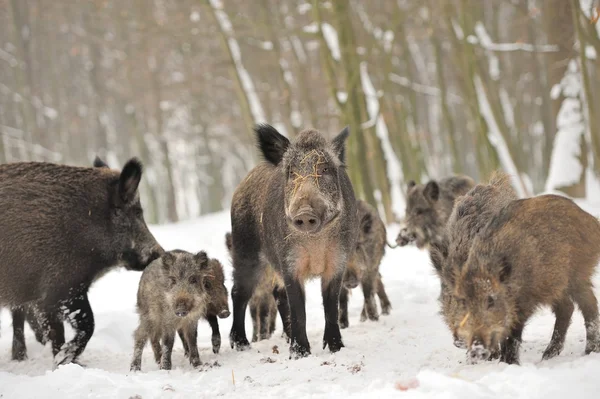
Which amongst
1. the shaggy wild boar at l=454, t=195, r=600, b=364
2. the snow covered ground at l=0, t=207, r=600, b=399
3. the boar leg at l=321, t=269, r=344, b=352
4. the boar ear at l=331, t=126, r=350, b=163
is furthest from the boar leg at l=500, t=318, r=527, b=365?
the boar ear at l=331, t=126, r=350, b=163

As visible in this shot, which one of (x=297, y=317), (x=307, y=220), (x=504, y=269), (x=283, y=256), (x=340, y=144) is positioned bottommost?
(x=297, y=317)

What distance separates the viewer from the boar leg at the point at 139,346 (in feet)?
22.4

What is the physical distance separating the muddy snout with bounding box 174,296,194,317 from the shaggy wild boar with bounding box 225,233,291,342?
1.20 m

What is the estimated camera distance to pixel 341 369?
5.57 m

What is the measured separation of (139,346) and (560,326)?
4157 millimetres

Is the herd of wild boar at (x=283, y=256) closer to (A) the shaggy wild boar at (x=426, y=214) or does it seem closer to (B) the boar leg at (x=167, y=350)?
(B) the boar leg at (x=167, y=350)

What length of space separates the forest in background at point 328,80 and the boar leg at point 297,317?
6442 millimetres

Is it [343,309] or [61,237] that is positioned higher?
[61,237]

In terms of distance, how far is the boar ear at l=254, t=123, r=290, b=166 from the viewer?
6699 millimetres

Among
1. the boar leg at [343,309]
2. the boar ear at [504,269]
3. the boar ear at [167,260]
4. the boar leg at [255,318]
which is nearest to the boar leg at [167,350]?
the boar ear at [167,260]

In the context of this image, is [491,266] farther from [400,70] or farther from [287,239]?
[400,70]

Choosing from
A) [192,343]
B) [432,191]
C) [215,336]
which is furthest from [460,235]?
[432,191]

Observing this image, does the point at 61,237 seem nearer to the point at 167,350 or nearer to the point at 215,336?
the point at 167,350

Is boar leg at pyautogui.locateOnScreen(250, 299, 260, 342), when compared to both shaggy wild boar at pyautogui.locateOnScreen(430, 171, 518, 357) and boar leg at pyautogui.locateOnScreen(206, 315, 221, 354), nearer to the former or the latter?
boar leg at pyautogui.locateOnScreen(206, 315, 221, 354)
